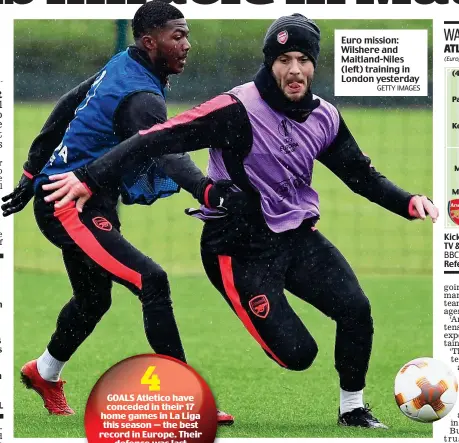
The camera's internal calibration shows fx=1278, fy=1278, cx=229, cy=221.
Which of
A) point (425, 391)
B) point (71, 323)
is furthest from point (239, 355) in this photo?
point (425, 391)

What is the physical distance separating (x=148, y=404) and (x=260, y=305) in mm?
793

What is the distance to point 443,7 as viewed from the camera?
265 inches

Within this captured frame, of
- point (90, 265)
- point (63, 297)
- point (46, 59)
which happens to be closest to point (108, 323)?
point (63, 297)

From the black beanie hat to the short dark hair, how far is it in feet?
1.73

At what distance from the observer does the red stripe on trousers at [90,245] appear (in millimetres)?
6031

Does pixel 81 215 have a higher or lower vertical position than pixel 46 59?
lower

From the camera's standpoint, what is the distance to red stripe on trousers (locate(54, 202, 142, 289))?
6.03 m

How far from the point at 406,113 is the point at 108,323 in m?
3.84

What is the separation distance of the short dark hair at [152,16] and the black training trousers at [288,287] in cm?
103

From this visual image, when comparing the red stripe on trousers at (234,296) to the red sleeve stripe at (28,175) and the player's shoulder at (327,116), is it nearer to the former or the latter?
the player's shoulder at (327,116)

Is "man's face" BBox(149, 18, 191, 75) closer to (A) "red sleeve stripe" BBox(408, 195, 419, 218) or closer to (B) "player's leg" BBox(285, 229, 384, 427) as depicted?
(B) "player's leg" BBox(285, 229, 384, 427)

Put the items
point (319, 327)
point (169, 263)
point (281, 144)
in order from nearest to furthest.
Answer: point (281, 144), point (319, 327), point (169, 263)

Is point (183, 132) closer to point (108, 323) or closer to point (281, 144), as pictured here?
point (281, 144)

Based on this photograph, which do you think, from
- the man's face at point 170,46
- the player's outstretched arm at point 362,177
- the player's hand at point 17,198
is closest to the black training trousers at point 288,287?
the player's outstretched arm at point 362,177
